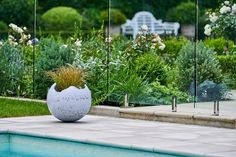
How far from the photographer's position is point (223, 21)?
46.8ft

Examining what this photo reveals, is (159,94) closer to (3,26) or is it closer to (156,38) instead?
(156,38)

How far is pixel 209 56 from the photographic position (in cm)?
1463

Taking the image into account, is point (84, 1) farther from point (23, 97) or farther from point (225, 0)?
point (225, 0)

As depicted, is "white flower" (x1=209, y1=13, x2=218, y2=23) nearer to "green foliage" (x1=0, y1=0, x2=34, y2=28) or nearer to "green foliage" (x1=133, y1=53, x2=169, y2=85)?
"green foliage" (x1=133, y1=53, x2=169, y2=85)

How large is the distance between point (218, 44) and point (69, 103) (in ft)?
9.21

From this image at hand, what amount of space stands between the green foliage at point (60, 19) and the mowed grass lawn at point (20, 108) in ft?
19.1

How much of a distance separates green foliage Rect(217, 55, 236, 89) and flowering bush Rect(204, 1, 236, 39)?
41 cm

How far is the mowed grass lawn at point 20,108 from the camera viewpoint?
14898 mm

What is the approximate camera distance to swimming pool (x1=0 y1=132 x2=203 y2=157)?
10562 mm

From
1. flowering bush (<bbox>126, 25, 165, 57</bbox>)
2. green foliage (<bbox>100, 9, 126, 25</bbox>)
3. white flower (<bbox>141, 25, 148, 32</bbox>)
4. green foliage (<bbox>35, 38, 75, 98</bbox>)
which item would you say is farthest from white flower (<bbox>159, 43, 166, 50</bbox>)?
green foliage (<bbox>35, 38, 75, 98</bbox>)

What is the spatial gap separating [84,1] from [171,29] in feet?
47.0

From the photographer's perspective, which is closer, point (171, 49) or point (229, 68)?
point (229, 68)

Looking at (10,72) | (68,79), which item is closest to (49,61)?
(10,72)

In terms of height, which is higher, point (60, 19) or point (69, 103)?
point (60, 19)
